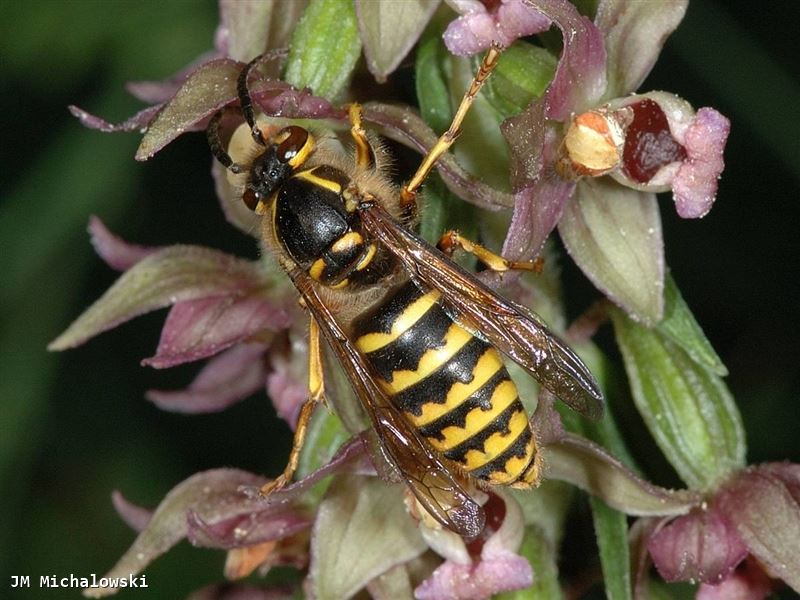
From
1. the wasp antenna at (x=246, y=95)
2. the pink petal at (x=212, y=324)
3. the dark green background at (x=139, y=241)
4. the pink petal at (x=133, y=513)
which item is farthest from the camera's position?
the dark green background at (x=139, y=241)

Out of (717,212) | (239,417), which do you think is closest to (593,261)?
(717,212)

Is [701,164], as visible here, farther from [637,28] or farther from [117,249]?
[117,249]

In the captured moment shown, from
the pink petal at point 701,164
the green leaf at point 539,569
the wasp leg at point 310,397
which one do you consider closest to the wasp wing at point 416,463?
the wasp leg at point 310,397

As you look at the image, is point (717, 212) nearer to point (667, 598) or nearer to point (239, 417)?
point (239, 417)

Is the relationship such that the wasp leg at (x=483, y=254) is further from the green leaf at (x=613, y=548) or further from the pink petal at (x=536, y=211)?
the green leaf at (x=613, y=548)

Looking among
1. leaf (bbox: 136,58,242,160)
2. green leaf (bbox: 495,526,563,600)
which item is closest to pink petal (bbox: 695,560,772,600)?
green leaf (bbox: 495,526,563,600)

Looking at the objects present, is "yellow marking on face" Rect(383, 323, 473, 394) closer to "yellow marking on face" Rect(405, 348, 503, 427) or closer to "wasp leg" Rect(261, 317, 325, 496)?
"yellow marking on face" Rect(405, 348, 503, 427)
